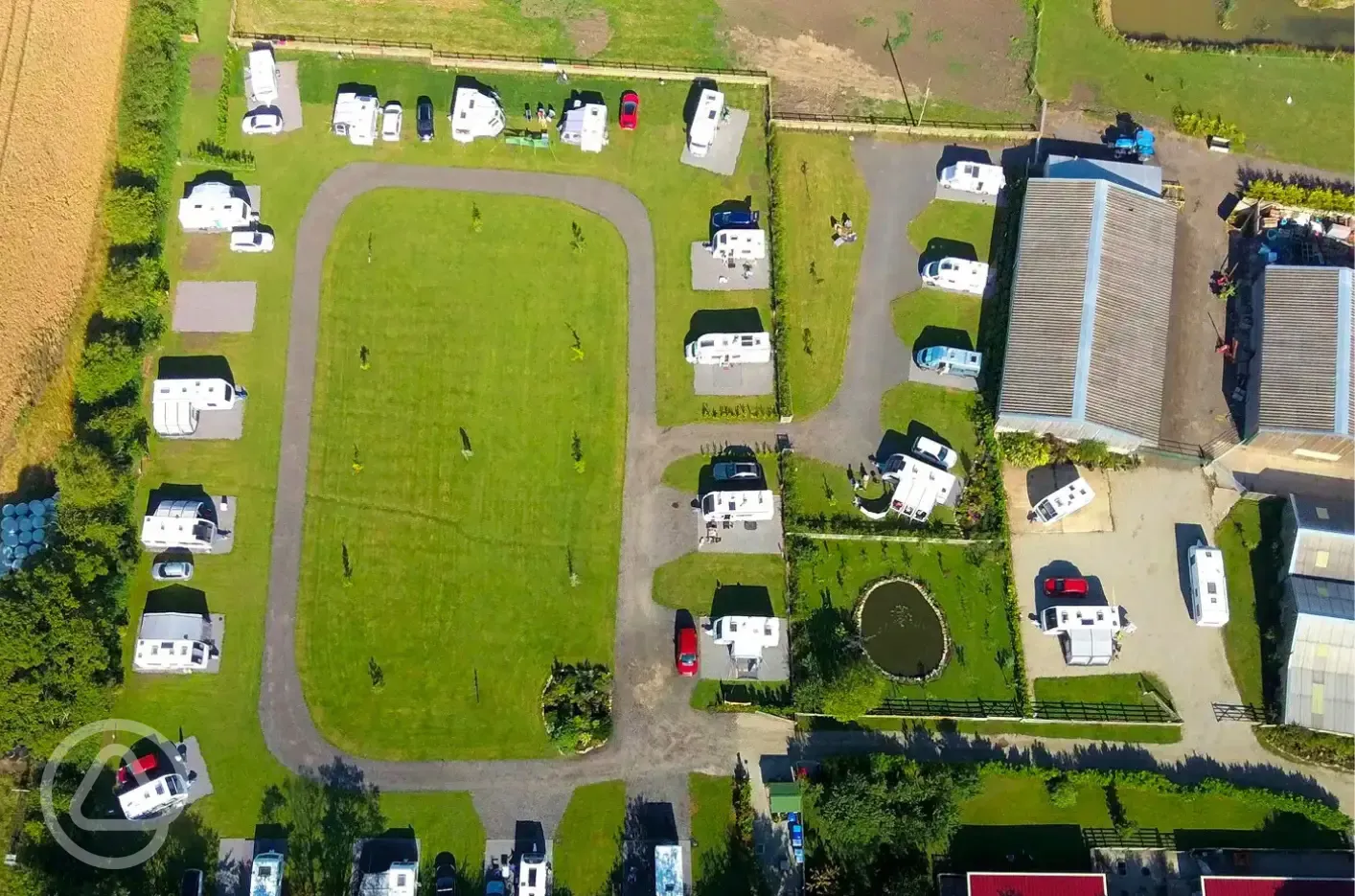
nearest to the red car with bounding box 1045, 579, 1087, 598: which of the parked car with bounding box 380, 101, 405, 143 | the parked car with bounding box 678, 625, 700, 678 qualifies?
the parked car with bounding box 678, 625, 700, 678

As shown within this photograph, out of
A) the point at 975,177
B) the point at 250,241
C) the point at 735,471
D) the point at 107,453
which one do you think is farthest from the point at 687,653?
the point at 250,241

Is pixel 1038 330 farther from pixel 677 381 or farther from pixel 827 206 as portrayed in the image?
pixel 677 381

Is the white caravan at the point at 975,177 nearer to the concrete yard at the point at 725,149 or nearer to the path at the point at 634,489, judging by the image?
the path at the point at 634,489

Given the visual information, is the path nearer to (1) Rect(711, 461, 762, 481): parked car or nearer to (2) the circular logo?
(1) Rect(711, 461, 762, 481): parked car

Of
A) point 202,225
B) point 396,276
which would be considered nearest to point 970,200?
point 396,276

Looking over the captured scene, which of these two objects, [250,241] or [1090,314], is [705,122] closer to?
[1090,314]

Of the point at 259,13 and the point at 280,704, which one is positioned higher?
the point at 259,13

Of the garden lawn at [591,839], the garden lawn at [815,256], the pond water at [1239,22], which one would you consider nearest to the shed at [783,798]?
the garden lawn at [591,839]
